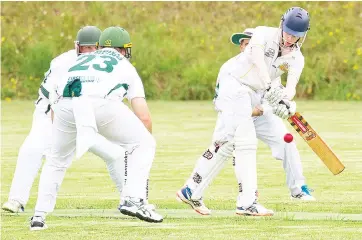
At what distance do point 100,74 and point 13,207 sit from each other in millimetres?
1960

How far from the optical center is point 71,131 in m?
9.59

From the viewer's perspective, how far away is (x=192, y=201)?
10.8 m

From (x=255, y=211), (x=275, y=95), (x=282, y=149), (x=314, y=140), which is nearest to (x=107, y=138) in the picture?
(x=255, y=211)

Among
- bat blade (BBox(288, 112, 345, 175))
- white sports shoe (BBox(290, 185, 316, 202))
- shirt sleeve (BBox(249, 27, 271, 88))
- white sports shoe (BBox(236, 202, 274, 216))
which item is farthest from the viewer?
white sports shoe (BBox(290, 185, 316, 202))

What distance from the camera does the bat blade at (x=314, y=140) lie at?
11.3 meters

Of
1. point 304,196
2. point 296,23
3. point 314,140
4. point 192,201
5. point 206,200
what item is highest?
point 296,23

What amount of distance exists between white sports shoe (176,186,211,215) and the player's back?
5.14ft

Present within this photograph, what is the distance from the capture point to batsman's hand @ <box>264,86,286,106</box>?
10734 mm

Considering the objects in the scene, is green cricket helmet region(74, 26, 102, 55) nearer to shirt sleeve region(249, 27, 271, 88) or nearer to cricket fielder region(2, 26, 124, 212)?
cricket fielder region(2, 26, 124, 212)

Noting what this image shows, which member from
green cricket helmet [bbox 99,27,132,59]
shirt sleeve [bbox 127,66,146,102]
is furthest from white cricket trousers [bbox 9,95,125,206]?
shirt sleeve [bbox 127,66,146,102]

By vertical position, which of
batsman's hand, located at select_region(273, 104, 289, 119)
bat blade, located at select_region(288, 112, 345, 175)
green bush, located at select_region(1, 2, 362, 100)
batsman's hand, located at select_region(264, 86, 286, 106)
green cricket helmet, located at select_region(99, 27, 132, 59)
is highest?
green cricket helmet, located at select_region(99, 27, 132, 59)

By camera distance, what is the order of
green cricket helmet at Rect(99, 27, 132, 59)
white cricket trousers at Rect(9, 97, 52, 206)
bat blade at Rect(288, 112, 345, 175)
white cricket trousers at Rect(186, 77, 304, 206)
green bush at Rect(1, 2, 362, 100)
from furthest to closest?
green bush at Rect(1, 2, 362, 100) < bat blade at Rect(288, 112, 345, 175) < white cricket trousers at Rect(9, 97, 52, 206) < white cricket trousers at Rect(186, 77, 304, 206) < green cricket helmet at Rect(99, 27, 132, 59)

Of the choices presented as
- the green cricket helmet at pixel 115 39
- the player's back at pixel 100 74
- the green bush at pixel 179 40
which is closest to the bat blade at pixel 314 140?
the green cricket helmet at pixel 115 39

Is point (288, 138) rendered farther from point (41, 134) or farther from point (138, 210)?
point (41, 134)
